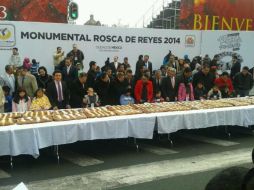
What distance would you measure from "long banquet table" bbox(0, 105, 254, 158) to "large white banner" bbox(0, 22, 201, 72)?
848 centimetres

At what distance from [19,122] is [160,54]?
12.4m

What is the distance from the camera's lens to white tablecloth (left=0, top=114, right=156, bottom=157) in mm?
7336

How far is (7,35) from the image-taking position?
1563cm

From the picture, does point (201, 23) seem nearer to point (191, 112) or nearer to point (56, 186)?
point (191, 112)

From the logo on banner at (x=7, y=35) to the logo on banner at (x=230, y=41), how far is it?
1041 centimetres

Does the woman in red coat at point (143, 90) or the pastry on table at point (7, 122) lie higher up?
the woman in red coat at point (143, 90)

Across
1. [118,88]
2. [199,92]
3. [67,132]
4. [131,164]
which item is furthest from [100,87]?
[131,164]

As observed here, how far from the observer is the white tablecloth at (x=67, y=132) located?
7.34 meters

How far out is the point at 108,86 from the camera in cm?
1155

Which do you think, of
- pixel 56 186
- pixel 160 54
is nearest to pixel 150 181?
pixel 56 186

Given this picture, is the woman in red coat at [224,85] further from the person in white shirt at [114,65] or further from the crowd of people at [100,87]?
the person in white shirt at [114,65]

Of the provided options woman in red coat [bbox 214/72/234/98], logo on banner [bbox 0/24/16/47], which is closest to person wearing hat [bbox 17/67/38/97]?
logo on banner [bbox 0/24/16/47]

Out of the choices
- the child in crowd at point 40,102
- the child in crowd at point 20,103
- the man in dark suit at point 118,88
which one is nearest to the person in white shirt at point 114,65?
the man in dark suit at point 118,88

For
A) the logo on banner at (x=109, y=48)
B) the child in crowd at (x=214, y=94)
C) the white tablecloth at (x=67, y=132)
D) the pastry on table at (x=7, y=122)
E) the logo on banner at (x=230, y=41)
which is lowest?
the white tablecloth at (x=67, y=132)
